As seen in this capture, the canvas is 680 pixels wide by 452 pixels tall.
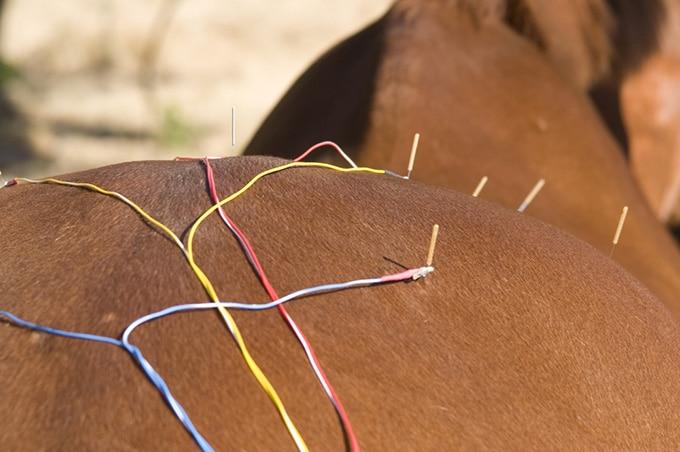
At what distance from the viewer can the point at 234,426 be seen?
0.64 m

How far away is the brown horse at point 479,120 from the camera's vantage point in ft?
4.62

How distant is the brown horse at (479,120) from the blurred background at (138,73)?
2535 millimetres

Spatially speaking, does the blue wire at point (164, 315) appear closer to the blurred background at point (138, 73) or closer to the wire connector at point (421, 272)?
the wire connector at point (421, 272)

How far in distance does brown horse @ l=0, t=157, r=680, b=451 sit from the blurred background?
326cm

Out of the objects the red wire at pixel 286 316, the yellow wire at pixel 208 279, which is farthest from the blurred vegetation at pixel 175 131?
the red wire at pixel 286 316

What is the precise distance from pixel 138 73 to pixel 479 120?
10.3 ft

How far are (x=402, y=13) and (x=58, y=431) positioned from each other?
1.14m

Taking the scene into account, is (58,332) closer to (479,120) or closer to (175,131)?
(479,120)

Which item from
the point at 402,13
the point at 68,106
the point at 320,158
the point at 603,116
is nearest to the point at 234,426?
the point at 320,158

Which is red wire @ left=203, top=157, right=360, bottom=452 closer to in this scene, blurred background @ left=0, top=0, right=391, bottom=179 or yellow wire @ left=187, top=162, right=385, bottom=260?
yellow wire @ left=187, top=162, right=385, bottom=260

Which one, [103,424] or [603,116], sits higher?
[103,424]

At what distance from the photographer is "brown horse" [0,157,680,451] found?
0.65 meters

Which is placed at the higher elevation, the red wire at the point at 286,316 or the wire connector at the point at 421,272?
the wire connector at the point at 421,272

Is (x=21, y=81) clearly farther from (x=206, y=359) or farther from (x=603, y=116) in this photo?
(x=206, y=359)
